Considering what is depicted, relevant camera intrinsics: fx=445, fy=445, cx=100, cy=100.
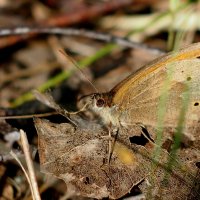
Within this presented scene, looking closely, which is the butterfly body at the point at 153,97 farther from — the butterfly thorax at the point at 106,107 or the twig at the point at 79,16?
the twig at the point at 79,16

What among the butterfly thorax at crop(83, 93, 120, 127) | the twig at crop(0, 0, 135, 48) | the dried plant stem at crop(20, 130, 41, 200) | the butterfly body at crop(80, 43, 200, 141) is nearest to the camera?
the dried plant stem at crop(20, 130, 41, 200)

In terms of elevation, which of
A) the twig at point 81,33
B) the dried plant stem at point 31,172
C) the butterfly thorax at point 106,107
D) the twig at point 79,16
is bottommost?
the dried plant stem at point 31,172

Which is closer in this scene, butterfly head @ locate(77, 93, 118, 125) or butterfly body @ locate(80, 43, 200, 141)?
butterfly body @ locate(80, 43, 200, 141)

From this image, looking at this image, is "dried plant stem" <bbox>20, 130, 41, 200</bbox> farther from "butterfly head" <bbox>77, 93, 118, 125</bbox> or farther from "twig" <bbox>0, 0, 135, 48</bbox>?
"twig" <bbox>0, 0, 135, 48</bbox>

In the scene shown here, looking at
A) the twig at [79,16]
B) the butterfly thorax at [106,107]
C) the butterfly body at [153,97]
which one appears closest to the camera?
the butterfly body at [153,97]

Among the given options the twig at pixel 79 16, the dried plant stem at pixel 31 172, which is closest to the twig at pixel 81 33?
the twig at pixel 79 16

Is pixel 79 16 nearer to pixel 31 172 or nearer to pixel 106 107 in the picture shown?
pixel 106 107

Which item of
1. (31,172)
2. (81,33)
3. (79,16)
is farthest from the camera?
(79,16)

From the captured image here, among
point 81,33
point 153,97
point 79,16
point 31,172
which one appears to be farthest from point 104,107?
point 79,16

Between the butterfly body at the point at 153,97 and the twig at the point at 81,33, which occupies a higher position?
the twig at the point at 81,33

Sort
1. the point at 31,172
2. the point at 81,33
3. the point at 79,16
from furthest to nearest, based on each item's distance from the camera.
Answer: the point at 79,16, the point at 81,33, the point at 31,172

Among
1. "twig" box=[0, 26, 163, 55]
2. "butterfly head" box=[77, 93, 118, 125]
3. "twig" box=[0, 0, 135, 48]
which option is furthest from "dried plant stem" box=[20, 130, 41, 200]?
"twig" box=[0, 0, 135, 48]

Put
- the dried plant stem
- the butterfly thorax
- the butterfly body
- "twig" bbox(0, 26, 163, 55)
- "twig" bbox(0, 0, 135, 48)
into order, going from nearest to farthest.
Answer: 1. the dried plant stem
2. the butterfly body
3. the butterfly thorax
4. "twig" bbox(0, 26, 163, 55)
5. "twig" bbox(0, 0, 135, 48)
